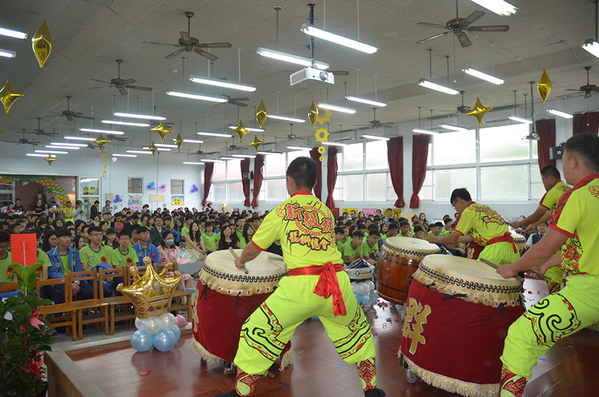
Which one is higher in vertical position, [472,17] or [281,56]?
[472,17]

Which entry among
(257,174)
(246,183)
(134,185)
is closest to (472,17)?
(257,174)

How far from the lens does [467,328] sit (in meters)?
2.28

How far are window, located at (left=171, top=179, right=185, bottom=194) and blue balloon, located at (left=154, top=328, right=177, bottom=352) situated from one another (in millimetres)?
18402

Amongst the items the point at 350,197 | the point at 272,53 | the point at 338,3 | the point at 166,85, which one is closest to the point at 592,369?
the point at 272,53

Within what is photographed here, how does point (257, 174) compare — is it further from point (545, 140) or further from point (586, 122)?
point (586, 122)

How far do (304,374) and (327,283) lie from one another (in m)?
1.00

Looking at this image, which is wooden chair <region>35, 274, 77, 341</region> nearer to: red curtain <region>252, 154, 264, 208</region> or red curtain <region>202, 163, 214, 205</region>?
red curtain <region>252, 154, 264, 208</region>

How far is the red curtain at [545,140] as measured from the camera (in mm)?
10086

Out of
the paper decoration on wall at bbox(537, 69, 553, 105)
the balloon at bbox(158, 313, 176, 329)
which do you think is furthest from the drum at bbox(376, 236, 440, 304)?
the paper decoration on wall at bbox(537, 69, 553, 105)

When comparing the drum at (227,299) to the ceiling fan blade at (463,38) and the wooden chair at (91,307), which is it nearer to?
the wooden chair at (91,307)

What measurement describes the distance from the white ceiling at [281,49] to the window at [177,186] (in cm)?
966

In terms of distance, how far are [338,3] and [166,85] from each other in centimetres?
497

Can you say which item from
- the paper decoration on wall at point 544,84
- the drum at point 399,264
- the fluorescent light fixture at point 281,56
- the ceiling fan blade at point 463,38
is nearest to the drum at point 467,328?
the drum at point 399,264

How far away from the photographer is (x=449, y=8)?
5590 millimetres
